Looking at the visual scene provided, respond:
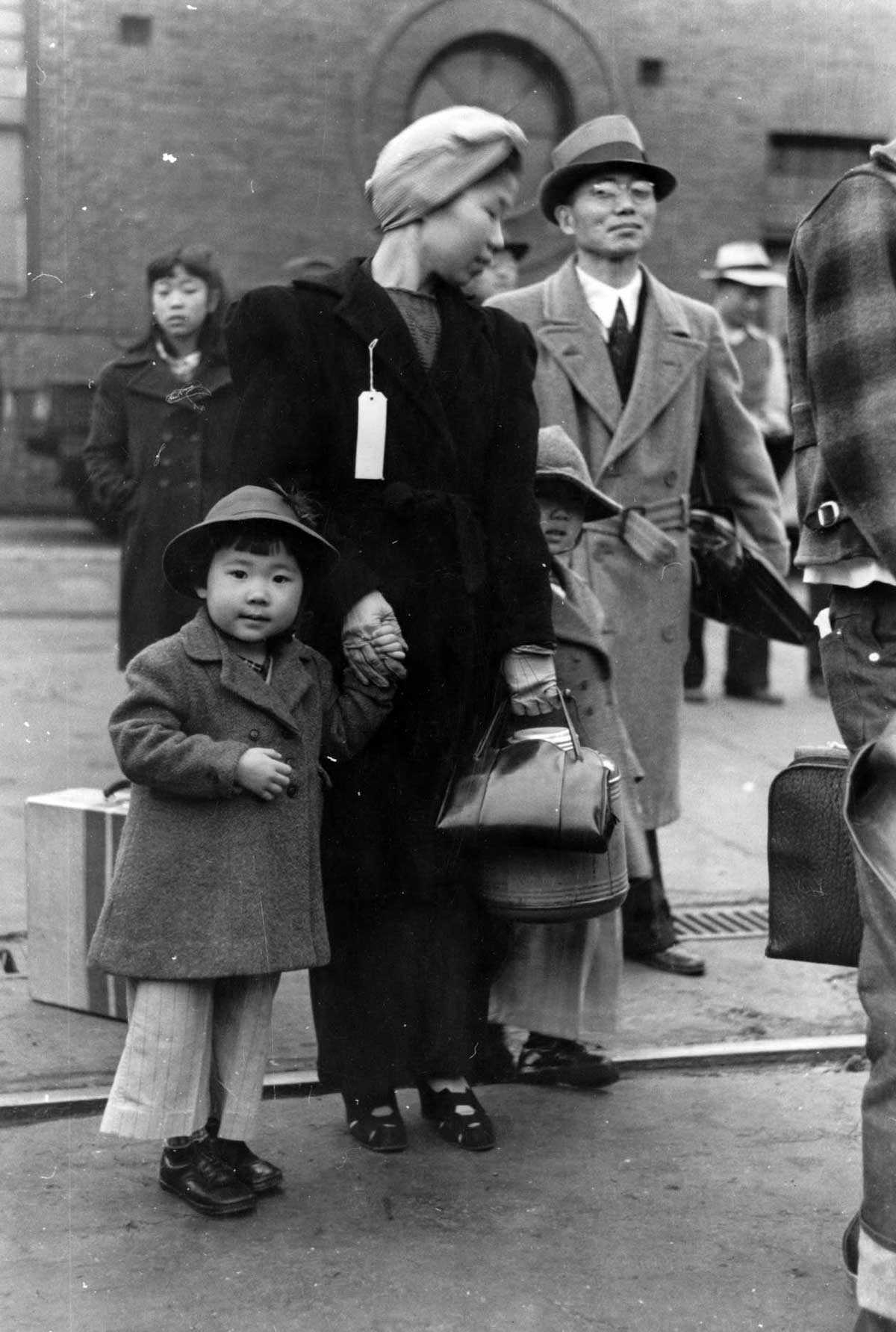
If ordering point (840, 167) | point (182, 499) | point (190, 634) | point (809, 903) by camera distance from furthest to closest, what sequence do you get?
point (840, 167)
point (182, 499)
point (190, 634)
point (809, 903)

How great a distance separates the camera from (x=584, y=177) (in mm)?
4992

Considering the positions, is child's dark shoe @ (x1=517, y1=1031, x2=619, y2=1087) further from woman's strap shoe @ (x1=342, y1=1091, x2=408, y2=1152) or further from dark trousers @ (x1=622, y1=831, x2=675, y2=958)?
dark trousers @ (x1=622, y1=831, x2=675, y2=958)

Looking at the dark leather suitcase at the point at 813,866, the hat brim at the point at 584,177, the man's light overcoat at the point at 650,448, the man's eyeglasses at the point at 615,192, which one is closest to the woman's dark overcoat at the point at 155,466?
the man's light overcoat at the point at 650,448

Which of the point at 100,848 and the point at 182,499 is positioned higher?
the point at 182,499

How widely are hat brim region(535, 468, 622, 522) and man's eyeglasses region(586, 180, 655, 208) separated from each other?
119 cm

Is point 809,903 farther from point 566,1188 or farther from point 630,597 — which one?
point 630,597

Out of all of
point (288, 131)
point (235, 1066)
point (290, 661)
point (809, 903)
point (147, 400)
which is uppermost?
point (288, 131)

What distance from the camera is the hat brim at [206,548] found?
3467 millimetres

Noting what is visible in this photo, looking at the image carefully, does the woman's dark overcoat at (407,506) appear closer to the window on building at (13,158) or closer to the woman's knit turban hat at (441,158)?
the woman's knit turban hat at (441,158)

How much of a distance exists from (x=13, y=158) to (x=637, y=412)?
11893 millimetres

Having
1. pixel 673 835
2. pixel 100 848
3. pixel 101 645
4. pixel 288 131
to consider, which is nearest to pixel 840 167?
pixel 288 131

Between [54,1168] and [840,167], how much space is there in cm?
1552

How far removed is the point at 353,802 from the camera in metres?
3.76

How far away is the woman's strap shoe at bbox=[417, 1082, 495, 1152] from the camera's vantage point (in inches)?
151
